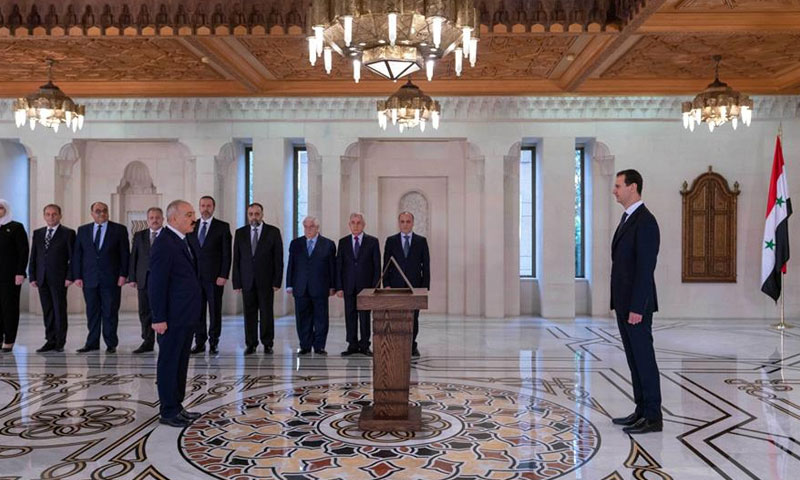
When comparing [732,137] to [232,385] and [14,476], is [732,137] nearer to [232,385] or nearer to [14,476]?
[232,385]

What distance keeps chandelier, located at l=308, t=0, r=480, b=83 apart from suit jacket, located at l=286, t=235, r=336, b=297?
2.70 metres

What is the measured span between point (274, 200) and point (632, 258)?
327 inches

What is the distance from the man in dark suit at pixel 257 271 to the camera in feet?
26.1

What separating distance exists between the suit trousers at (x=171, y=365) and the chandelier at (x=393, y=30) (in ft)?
8.12

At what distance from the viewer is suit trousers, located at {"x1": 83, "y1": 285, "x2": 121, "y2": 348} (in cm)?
795

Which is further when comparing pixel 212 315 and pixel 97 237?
pixel 212 315

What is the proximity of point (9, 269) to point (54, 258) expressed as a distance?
20.1 inches

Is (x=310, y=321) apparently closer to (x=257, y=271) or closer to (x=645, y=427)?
(x=257, y=271)

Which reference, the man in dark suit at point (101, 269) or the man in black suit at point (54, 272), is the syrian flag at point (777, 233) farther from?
the man in black suit at point (54, 272)

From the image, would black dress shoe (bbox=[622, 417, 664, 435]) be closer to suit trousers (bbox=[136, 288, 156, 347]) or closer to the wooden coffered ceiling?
the wooden coffered ceiling

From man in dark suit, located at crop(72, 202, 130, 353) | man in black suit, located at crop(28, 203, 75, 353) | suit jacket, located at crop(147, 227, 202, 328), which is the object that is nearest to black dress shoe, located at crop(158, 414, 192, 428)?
suit jacket, located at crop(147, 227, 202, 328)

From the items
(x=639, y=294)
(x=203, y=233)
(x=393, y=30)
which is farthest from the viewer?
(x=203, y=233)

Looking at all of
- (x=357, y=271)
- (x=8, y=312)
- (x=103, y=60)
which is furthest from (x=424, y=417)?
(x=103, y=60)

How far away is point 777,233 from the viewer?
10.4 meters
